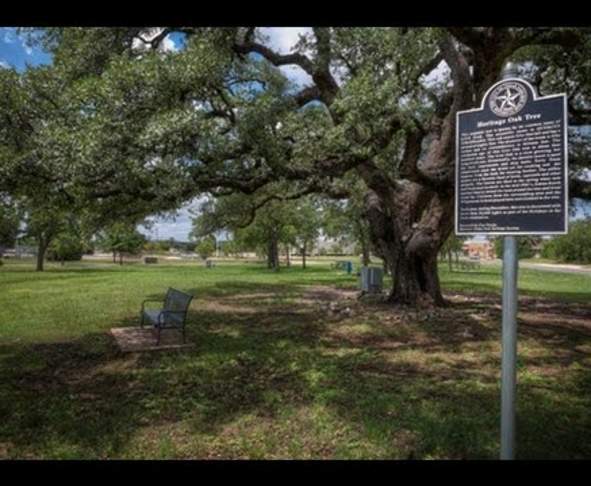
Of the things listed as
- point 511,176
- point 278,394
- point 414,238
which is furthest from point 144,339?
point 414,238

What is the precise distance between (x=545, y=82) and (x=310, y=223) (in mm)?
30918

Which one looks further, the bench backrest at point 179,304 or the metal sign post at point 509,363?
the bench backrest at point 179,304

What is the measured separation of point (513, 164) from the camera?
3.82 meters

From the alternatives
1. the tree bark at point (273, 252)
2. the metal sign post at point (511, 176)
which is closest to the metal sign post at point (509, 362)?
the metal sign post at point (511, 176)

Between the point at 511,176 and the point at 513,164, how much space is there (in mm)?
95

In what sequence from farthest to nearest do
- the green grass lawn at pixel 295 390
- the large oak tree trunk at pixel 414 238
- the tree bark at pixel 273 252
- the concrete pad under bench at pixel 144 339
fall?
the tree bark at pixel 273 252
the large oak tree trunk at pixel 414 238
the concrete pad under bench at pixel 144 339
the green grass lawn at pixel 295 390

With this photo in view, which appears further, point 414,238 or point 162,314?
point 414,238

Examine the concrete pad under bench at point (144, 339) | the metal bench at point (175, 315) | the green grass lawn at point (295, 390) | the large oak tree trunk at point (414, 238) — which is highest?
the large oak tree trunk at point (414, 238)

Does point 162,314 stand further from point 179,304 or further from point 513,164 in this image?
point 513,164

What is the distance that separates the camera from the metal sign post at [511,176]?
3.63 meters

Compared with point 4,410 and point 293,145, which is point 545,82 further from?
point 4,410

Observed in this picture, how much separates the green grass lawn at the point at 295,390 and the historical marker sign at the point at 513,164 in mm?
2063

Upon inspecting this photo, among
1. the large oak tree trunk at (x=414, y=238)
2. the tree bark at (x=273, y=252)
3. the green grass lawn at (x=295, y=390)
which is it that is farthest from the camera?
the tree bark at (x=273, y=252)

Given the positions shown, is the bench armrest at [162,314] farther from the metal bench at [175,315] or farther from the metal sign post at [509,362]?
the metal sign post at [509,362]
